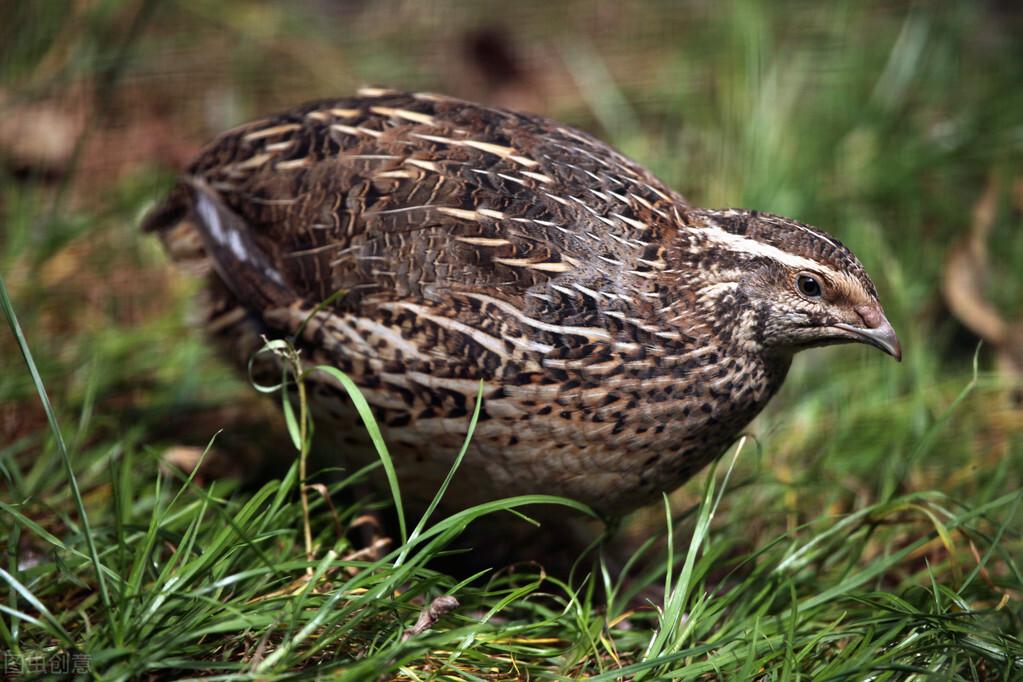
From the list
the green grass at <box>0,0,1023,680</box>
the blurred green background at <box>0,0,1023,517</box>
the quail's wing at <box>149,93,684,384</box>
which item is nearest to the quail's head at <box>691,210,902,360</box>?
the quail's wing at <box>149,93,684,384</box>

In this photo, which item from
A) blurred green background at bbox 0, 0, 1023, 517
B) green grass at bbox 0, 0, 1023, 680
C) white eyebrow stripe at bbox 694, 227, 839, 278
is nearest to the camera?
green grass at bbox 0, 0, 1023, 680

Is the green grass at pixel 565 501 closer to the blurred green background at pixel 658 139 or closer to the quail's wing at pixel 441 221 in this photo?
the blurred green background at pixel 658 139

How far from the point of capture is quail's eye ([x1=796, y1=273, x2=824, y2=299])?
10.4 feet

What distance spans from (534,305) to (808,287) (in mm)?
788

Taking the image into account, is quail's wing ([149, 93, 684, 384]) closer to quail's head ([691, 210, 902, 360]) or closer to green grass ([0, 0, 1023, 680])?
quail's head ([691, 210, 902, 360])

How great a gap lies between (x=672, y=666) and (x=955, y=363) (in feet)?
8.09

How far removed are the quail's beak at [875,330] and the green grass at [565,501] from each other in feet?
1.74

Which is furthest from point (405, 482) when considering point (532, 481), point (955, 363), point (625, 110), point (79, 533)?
point (625, 110)

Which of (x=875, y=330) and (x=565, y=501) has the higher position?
(x=875, y=330)

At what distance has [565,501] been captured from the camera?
3.21 m

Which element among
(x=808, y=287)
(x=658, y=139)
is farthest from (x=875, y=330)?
(x=658, y=139)

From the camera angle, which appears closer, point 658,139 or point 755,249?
point 755,249

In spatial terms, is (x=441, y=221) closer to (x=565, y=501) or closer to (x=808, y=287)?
(x=565, y=501)

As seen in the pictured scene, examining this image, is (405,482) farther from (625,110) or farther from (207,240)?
(625,110)
